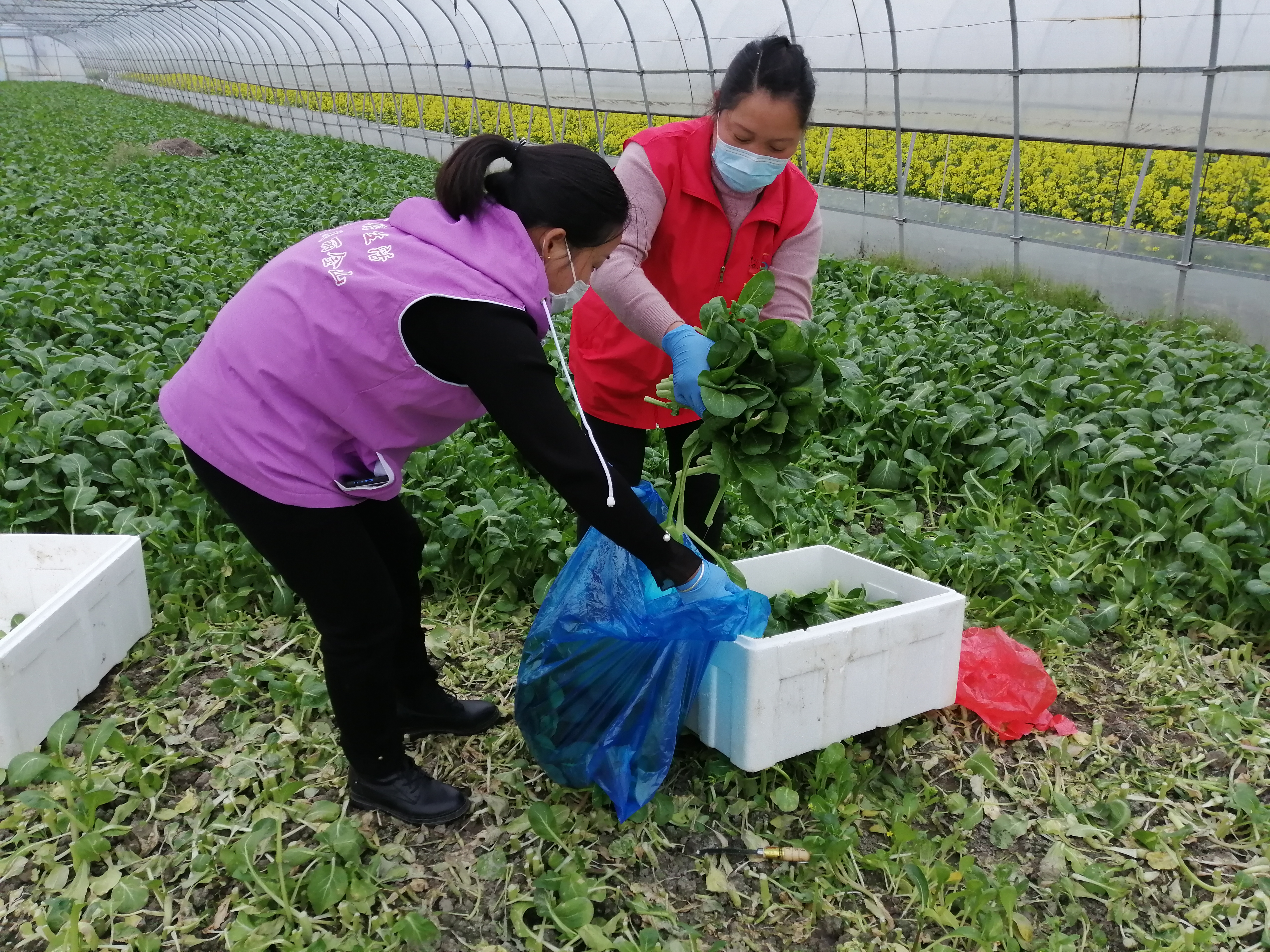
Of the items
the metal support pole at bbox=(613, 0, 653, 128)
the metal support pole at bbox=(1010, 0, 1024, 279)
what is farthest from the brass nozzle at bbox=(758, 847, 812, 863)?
the metal support pole at bbox=(613, 0, 653, 128)

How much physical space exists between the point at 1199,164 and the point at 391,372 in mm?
6239

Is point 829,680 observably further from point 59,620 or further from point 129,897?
point 59,620

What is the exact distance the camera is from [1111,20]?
6.98 meters

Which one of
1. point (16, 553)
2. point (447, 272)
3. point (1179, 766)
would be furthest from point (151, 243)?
point (1179, 766)

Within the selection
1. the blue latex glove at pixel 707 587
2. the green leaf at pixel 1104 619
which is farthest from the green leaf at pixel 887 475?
the blue latex glove at pixel 707 587

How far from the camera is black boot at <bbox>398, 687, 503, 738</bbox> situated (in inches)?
93.5

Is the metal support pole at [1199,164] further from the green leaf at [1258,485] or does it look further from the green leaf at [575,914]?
the green leaf at [575,914]

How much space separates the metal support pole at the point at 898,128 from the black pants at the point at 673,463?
6795 millimetres

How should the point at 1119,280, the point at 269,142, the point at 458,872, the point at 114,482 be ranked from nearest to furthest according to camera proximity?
the point at 458,872 → the point at 114,482 → the point at 1119,280 → the point at 269,142

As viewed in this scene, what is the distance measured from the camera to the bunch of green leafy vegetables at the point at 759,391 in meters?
1.88

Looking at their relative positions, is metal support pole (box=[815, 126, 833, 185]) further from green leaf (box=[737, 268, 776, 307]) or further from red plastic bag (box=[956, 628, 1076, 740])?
green leaf (box=[737, 268, 776, 307])

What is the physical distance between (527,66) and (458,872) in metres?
16.3

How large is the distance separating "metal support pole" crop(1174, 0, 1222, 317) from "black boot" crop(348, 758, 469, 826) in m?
5.96

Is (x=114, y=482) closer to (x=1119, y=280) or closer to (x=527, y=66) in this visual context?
(x=1119, y=280)
